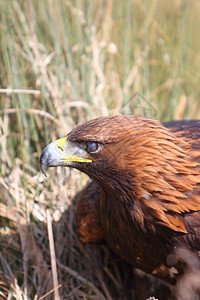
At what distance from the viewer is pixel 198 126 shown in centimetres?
264

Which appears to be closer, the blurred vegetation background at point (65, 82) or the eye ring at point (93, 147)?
the eye ring at point (93, 147)

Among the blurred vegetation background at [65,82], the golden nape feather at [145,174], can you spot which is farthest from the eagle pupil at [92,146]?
the blurred vegetation background at [65,82]

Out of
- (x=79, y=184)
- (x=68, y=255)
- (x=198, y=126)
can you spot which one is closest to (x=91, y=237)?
(x=68, y=255)

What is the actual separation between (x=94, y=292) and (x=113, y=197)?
89cm

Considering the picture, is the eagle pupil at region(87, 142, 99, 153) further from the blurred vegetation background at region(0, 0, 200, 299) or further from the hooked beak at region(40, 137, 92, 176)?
the blurred vegetation background at region(0, 0, 200, 299)

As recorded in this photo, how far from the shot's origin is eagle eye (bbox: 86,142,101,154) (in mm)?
2203

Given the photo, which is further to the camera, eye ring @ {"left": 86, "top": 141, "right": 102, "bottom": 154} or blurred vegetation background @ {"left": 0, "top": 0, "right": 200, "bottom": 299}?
blurred vegetation background @ {"left": 0, "top": 0, "right": 200, "bottom": 299}

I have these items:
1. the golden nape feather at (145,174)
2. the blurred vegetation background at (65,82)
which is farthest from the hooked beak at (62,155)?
the blurred vegetation background at (65,82)

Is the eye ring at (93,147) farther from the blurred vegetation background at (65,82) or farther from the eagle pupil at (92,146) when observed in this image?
the blurred vegetation background at (65,82)

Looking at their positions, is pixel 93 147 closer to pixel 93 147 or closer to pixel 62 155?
pixel 93 147

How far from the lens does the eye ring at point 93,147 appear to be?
220 centimetres

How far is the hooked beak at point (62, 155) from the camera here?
7.30 feet

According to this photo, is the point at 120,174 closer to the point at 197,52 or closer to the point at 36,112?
the point at 36,112

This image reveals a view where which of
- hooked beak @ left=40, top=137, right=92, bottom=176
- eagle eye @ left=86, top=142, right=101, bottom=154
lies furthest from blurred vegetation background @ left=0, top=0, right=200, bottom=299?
eagle eye @ left=86, top=142, right=101, bottom=154
